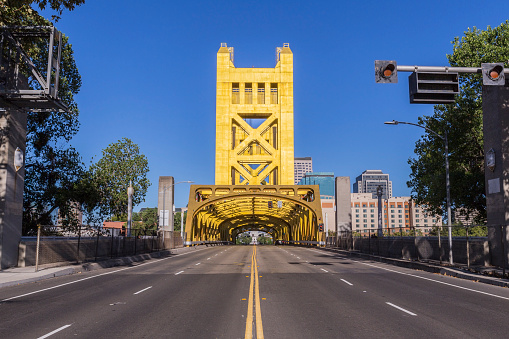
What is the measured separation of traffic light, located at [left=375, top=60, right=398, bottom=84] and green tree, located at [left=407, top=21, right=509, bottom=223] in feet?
93.4

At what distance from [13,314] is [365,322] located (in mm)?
7547

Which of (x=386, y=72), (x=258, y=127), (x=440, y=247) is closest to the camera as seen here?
(x=386, y=72)

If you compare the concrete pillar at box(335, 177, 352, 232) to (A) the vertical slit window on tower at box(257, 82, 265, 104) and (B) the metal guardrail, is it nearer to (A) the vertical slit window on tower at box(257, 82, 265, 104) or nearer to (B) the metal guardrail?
(B) the metal guardrail

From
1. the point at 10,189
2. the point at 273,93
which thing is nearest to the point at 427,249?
the point at 10,189

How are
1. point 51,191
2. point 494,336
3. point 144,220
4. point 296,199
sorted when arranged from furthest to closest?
point 144,220 < point 296,199 < point 51,191 < point 494,336

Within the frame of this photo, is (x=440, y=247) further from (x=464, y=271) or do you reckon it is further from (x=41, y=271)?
(x=41, y=271)

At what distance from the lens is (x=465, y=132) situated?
41.1 m

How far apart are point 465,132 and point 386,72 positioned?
1215 inches

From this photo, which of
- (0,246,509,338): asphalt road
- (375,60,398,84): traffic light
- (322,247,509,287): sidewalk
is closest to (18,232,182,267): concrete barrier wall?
(0,246,509,338): asphalt road

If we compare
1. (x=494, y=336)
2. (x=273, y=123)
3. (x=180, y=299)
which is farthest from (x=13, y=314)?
(x=273, y=123)

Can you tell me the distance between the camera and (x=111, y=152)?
60.9 metres

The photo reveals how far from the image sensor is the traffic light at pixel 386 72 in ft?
45.1

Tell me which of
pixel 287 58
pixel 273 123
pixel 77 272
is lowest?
pixel 77 272

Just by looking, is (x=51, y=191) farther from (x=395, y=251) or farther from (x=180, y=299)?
(x=180, y=299)
